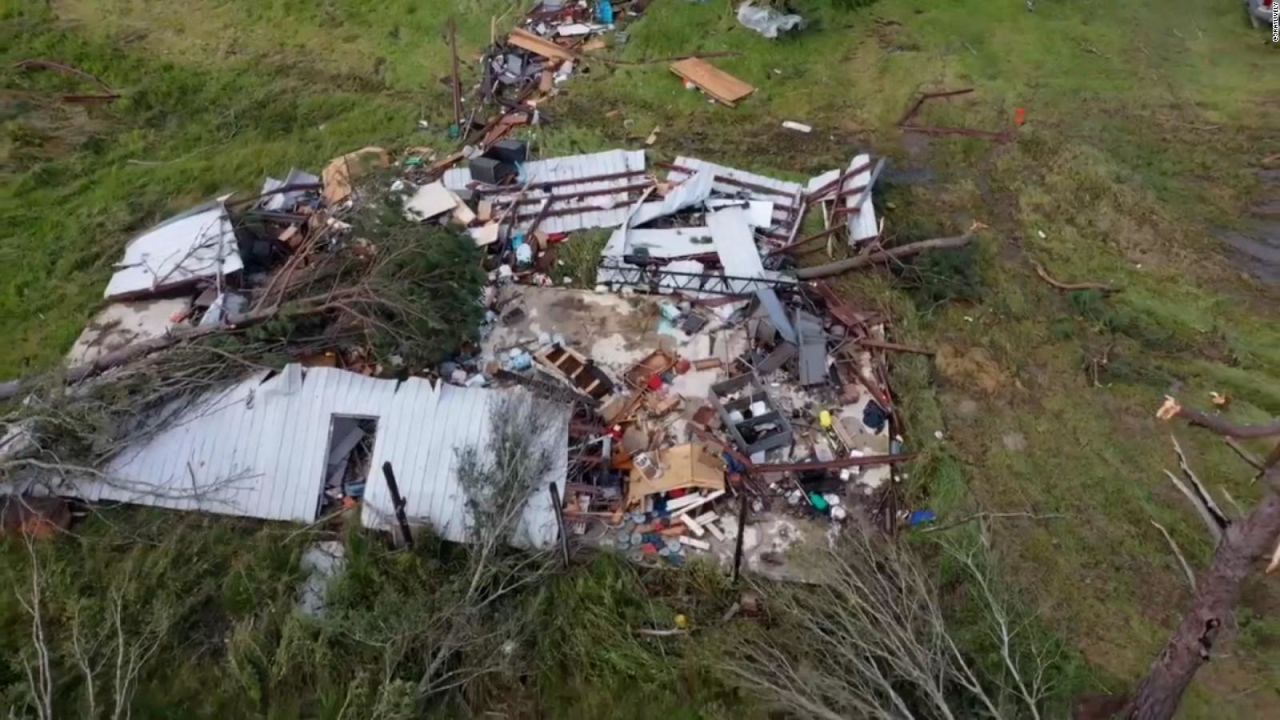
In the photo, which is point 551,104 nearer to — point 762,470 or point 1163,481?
point 762,470

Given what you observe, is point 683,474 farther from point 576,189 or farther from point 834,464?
point 576,189

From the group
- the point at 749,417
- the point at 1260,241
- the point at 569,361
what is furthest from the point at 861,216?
the point at 1260,241

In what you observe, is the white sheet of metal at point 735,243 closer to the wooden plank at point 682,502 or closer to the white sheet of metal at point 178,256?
the wooden plank at point 682,502

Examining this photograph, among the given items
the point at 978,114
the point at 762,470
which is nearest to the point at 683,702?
the point at 762,470

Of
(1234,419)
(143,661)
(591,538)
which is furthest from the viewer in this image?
(1234,419)

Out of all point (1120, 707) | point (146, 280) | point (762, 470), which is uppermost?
point (146, 280)
